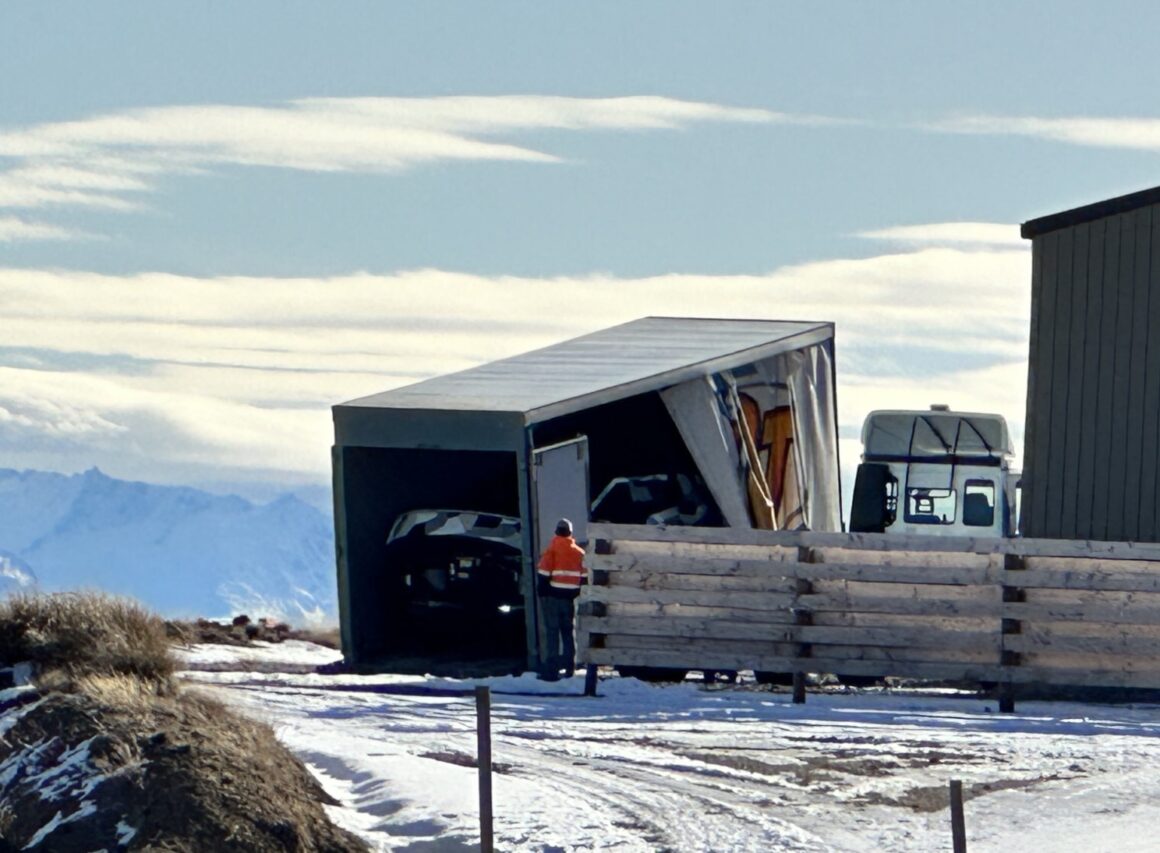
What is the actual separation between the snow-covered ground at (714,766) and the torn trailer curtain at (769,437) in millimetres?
3921

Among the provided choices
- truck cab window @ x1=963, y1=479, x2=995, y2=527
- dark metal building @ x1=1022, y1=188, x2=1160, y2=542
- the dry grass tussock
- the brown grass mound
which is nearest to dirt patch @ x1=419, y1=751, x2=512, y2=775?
the brown grass mound

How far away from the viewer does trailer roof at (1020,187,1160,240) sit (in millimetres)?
22328

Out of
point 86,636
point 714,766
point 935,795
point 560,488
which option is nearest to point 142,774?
point 86,636

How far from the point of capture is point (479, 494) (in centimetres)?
2497

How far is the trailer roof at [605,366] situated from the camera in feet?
72.4

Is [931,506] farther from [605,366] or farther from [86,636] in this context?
[86,636]

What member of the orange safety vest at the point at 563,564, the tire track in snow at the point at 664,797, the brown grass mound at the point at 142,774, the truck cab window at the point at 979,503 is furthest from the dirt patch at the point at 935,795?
the truck cab window at the point at 979,503

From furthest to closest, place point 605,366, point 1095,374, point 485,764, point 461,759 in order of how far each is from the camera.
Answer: point 605,366 < point 1095,374 < point 461,759 < point 485,764

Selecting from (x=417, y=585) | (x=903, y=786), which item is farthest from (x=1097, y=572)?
(x=417, y=585)

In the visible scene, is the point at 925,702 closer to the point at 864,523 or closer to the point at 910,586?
the point at 910,586

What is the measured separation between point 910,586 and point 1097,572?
1.71 metres

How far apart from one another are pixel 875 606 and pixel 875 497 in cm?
825

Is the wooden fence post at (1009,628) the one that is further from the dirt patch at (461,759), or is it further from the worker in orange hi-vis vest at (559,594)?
the dirt patch at (461,759)

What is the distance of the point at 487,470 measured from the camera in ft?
82.6
